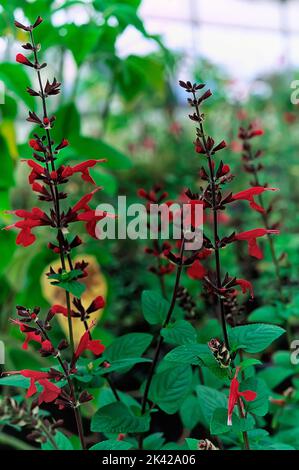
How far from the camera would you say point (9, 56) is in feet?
3.77

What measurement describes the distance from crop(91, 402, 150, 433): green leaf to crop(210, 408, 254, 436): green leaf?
0.26 feet

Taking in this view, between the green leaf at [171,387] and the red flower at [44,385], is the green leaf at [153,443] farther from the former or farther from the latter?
the red flower at [44,385]

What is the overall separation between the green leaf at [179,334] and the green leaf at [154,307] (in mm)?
30

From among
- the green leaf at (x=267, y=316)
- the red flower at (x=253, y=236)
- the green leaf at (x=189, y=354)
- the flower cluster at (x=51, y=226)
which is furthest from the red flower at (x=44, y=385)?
the green leaf at (x=267, y=316)

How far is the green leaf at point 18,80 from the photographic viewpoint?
0.84m

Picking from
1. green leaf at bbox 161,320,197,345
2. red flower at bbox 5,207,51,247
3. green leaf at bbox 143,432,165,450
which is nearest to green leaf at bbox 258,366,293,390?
green leaf at bbox 143,432,165,450

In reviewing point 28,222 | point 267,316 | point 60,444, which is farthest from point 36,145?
point 267,316

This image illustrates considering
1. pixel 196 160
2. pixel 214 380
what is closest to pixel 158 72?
pixel 214 380

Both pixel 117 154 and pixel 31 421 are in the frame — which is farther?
pixel 117 154

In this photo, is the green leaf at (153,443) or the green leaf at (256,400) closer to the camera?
the green leaf at (256,400)

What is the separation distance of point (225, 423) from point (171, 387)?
3.9 inches

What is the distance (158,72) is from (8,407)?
79cm

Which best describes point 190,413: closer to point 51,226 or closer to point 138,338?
point 138,338

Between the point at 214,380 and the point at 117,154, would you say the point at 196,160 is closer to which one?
the point at 117,154
